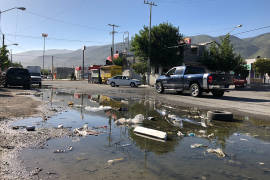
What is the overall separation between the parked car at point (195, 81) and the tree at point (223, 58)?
1952cm

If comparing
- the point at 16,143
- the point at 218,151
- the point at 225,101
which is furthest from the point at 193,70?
the point at 16,143

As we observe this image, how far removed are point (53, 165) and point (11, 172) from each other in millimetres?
535

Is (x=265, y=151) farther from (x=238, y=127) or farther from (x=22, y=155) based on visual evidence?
(x=22, y=155)

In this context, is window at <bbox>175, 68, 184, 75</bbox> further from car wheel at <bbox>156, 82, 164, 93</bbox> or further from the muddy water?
the muddy water

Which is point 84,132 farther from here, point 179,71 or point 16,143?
point 179,71

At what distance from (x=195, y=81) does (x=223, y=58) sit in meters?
21.3

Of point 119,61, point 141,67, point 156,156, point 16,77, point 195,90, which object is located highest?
point 119,61

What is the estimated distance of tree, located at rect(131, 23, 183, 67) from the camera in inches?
1320

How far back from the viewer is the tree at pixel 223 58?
33531 mm

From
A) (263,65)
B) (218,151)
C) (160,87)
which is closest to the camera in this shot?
(218,151)

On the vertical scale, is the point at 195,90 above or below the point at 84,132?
above

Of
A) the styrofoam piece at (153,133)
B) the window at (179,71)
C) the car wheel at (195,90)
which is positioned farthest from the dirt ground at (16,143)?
the window at (179,71)

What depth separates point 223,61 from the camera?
110 ft

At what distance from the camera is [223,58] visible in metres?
33.6
